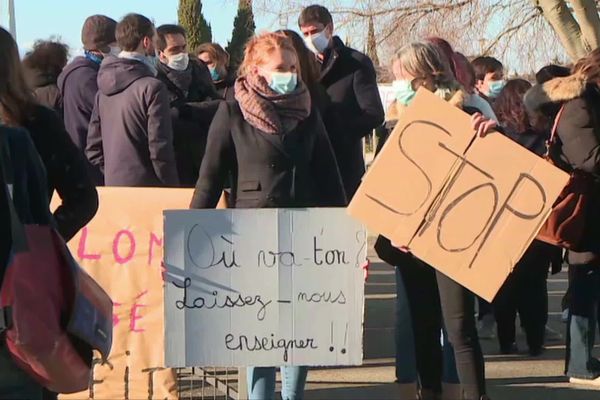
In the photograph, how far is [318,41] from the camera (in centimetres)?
591

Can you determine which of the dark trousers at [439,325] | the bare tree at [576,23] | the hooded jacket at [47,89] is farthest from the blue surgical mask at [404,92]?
the bare tree at [576,23]

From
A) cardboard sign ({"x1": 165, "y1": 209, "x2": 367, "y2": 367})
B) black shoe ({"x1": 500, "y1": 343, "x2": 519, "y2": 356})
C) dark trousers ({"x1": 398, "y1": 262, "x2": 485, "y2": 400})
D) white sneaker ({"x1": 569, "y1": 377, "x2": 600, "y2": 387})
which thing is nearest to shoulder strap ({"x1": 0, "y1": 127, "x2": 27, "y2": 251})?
cardboard sign ({"x1": 165, "y1": 209, "x2": 367, "y2": 367})

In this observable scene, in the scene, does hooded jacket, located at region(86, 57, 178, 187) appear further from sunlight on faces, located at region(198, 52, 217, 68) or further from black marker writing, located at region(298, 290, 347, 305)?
sunlight on faces, located at region(198, 52, 217, 68)

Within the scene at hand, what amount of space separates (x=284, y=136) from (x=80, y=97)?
218 centimetres

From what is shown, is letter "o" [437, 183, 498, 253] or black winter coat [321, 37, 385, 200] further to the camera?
black winter coat [321, 37, 385, 200]

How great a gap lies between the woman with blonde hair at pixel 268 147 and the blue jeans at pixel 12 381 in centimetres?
170

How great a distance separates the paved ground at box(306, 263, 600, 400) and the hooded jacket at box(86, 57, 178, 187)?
1429mm

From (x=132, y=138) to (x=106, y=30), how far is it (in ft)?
3.56

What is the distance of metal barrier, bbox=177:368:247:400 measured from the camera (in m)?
5.19

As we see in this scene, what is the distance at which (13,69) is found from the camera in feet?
9.42

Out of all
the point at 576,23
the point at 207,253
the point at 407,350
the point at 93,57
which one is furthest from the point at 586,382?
the point at 576,23

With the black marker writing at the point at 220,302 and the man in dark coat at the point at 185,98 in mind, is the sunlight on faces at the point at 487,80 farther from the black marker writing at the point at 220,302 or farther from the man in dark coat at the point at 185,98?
the black marker writing at the point at 220,302

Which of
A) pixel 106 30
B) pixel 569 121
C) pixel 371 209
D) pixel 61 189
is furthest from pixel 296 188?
pixel 106 30

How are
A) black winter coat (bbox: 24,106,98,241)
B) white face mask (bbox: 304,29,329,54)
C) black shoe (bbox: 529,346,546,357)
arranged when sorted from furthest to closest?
black shoe (bbox: 529,346,546,357), white face mask (bbox: 304,29,329,54), black winter coat (bbox: 24,106,98,241)
